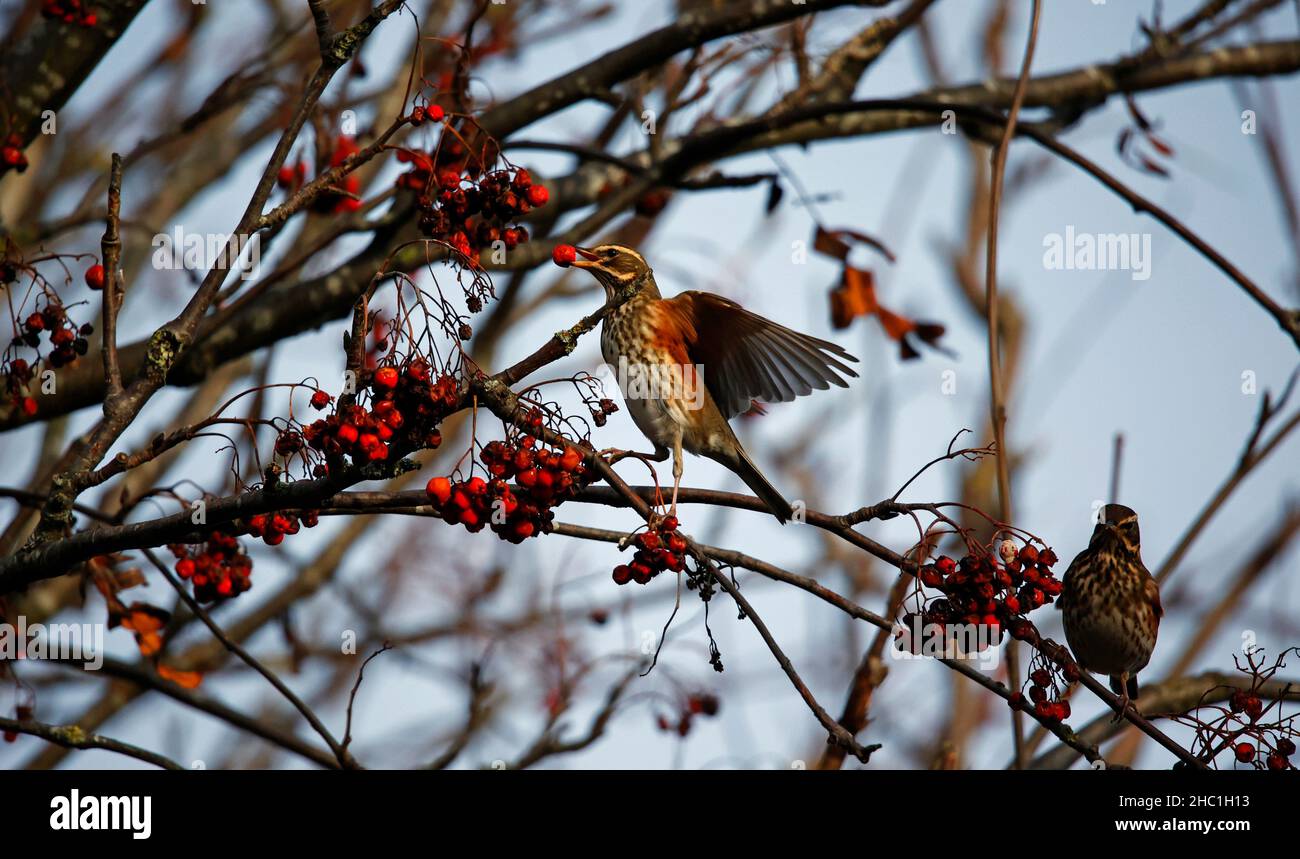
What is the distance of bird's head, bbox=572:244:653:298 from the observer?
4.68 m

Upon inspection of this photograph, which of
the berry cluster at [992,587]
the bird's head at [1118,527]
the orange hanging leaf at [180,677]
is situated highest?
the bird's head at [1118,527]

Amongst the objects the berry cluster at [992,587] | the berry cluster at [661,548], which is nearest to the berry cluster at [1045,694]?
the berry cluster at [992,587]

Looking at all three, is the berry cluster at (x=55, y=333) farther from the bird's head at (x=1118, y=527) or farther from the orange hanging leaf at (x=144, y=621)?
the bird's head at (x=1118, y=527)

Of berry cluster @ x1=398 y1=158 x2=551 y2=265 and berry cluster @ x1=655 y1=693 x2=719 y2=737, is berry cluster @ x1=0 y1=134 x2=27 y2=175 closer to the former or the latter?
berry cluster @ x1=398 y1=158 x2=551 y2=265

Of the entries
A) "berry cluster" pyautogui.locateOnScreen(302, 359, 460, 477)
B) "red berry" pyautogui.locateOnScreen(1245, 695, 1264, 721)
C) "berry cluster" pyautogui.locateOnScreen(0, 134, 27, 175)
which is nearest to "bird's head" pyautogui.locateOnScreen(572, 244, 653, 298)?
"berry cluster" pyautogui.locateOnScreen(0, 134, 27, 175)

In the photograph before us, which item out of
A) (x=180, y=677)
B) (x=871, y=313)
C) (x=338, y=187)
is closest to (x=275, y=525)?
(x=180, y=677)

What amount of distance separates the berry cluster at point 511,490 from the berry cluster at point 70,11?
2.68m

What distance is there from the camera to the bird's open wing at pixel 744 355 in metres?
4.32

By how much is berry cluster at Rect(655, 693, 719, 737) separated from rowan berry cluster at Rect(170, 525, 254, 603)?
8.90 ft

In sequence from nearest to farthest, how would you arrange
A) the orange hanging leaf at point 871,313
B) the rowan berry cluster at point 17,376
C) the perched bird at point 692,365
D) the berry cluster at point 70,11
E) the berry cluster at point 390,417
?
the berry cluster at point 390,417
the rowan berry cluster at point 17,376
the berry cluster at point 70,11
the perched bird at point 692,365
the orange hanging leaf at point 871,313

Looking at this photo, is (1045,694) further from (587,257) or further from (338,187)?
(338,187)

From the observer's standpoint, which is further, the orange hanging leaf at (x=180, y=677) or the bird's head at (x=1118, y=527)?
the bird's head at (x=1118, y=527)
